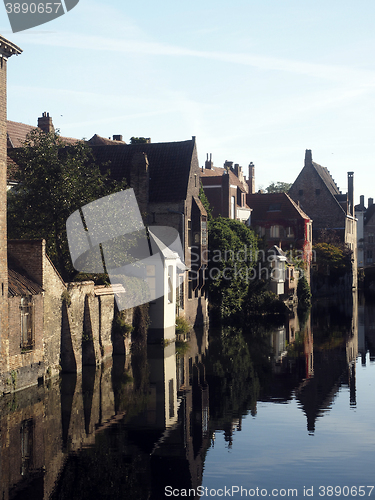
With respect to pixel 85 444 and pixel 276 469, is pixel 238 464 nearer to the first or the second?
pixel 276 469

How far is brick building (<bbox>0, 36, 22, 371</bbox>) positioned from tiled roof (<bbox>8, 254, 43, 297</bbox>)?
545 mm

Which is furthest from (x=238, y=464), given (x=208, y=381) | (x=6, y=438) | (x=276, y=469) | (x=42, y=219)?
(x=42, y=219)

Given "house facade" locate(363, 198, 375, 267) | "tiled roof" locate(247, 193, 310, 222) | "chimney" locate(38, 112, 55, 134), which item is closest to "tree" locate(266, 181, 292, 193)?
"house facade" locate(363, 198, 375, 267)

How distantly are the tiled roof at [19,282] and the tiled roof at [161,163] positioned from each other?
59.9 feet

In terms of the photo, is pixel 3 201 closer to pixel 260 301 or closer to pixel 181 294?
pixel 181 294

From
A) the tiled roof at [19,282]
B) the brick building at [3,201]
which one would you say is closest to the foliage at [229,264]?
the tiled roof at [19,282]

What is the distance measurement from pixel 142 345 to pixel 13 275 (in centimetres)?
1237

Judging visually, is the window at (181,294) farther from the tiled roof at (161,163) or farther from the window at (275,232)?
the window at (275,232)

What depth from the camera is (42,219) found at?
29172 millimetres

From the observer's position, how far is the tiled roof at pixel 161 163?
134ft

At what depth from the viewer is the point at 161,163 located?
42.2m

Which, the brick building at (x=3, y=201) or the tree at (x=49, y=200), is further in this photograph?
the tree at (x=49, y=200)

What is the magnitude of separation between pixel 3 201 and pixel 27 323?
14.4 ft

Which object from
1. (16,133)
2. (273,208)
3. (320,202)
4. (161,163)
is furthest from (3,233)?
(320,202)
